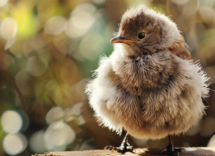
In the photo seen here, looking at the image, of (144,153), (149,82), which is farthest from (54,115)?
(149,82)

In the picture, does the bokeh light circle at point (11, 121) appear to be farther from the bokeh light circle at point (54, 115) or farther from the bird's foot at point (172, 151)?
the bird's foot at point (172, 151)

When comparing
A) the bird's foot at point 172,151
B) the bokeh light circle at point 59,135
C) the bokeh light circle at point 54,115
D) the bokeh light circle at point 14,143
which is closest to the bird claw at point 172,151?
the bird's foot at point 172,151

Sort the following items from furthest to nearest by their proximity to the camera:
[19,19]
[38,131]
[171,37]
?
[38,131] < [19,19] < [171,37]

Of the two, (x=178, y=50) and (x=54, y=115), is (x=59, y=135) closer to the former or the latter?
(x=54, y=115)

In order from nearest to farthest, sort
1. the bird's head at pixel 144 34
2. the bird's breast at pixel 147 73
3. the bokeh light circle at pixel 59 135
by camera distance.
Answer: the bird's breast at pixel 147 73
the bird's head at pixel 144 34
the bokeh light circle at pixel 59 135

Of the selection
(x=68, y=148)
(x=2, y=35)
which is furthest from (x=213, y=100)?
(x=2, y=35)

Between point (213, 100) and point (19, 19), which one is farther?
point (213, 100)

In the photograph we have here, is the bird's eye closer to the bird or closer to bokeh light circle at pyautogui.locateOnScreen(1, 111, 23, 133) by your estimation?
the bird

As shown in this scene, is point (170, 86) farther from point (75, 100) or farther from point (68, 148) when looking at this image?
point (68, 148)
